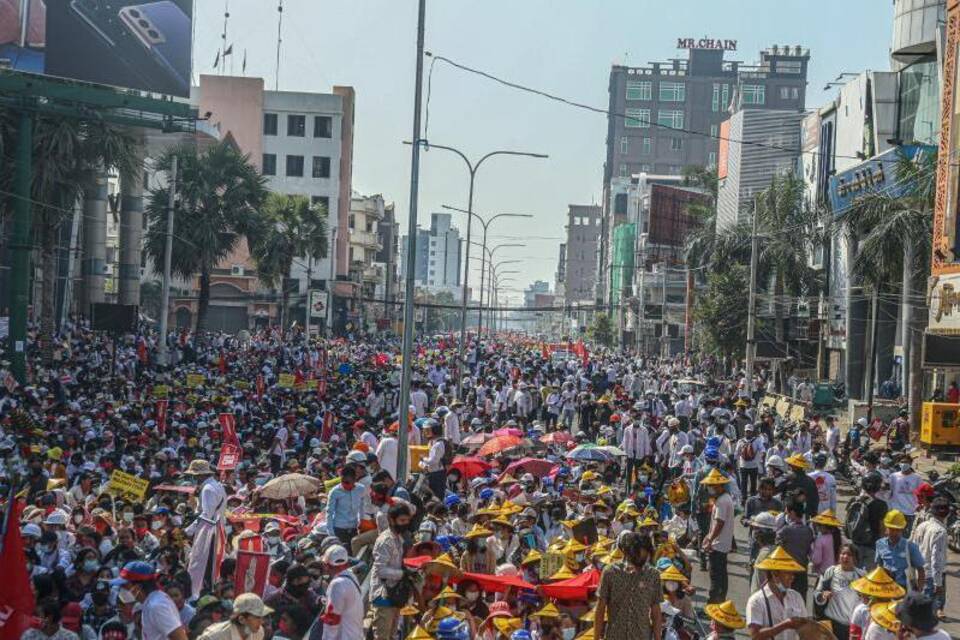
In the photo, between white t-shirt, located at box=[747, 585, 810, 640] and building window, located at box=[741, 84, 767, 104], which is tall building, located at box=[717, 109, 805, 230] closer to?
white t-shirt, located at box=[747, 585, 810, 640]

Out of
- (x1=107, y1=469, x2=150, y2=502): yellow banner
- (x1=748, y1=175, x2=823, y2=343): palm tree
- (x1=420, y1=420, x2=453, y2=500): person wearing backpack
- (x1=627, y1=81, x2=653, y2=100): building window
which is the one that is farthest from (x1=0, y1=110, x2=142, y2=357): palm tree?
(x1=627, y1=81, x2=653, y2=100): building window

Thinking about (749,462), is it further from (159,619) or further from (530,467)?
(159,619)

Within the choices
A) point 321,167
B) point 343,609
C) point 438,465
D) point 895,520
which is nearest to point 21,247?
point 438,465

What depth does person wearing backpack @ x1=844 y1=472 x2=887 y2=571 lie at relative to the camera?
14.0 m

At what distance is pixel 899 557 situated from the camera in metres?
12.6

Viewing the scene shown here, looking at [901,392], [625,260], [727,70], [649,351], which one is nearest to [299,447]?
[901,392]

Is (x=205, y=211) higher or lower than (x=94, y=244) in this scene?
higher

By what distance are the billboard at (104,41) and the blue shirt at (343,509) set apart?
1263 inches

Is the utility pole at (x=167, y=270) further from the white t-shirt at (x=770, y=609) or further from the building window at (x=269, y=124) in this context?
the building window at (x=269, y=124)

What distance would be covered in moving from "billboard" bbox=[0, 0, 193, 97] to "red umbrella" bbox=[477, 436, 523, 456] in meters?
26.5

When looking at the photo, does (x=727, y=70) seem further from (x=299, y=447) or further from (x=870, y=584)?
(x=870, y=584)

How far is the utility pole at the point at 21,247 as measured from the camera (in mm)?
34688

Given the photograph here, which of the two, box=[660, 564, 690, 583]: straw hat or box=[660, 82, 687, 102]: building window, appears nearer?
box=[660, 564, 690, 583]: straw hat

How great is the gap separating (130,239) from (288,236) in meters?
8.25
